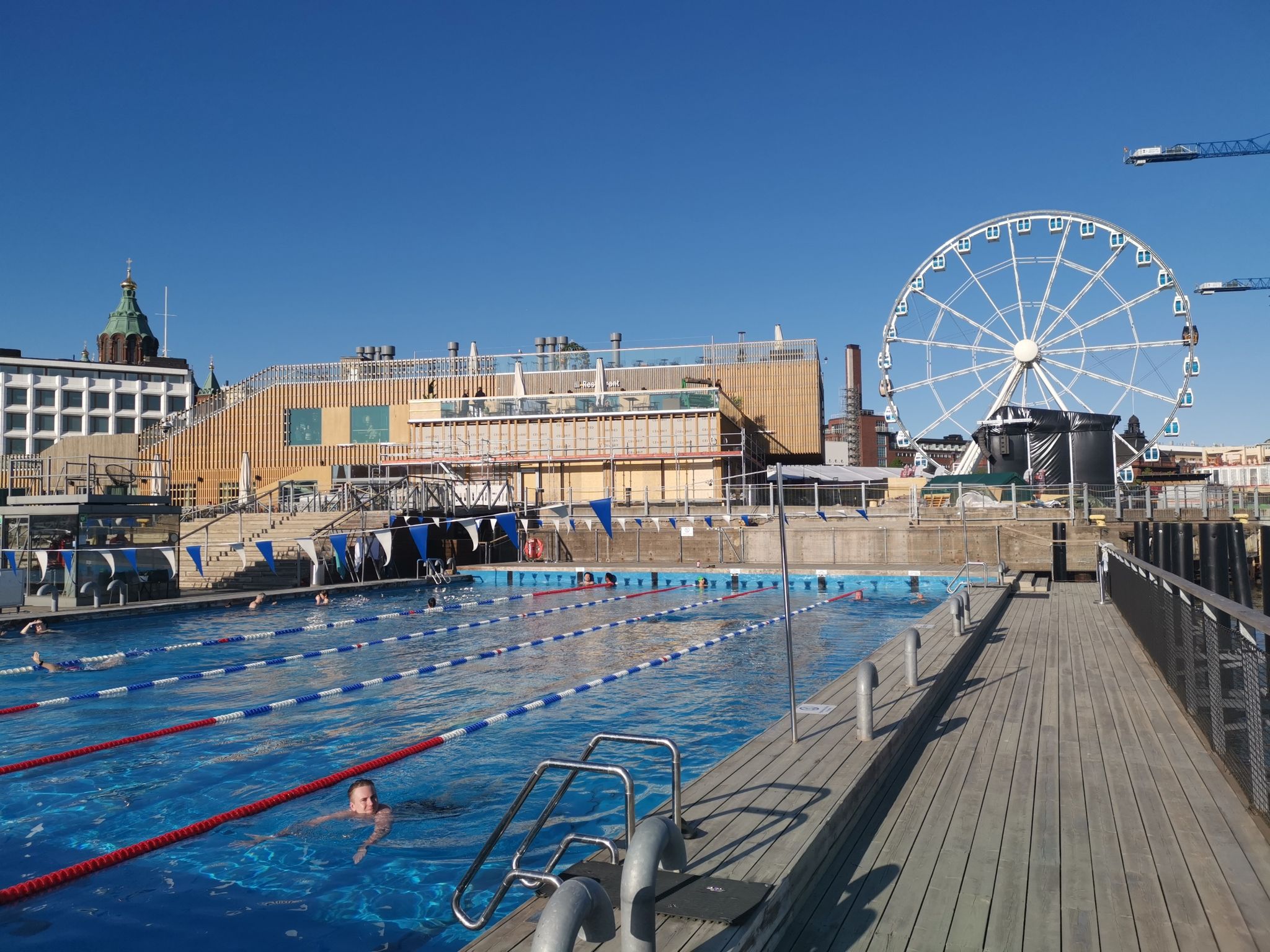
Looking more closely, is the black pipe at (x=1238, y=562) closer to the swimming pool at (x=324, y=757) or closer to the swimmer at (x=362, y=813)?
the swimming pool at (x=324, y=757)

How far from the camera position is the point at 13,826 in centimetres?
837

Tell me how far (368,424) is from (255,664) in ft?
134

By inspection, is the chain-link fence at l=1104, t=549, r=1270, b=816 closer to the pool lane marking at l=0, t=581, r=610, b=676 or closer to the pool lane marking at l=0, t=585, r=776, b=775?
the pool lane marking at l=0, t=585, r=776, b=775

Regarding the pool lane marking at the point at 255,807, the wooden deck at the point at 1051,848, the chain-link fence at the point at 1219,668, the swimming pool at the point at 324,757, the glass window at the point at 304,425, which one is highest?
the glass window at the point at 304,425

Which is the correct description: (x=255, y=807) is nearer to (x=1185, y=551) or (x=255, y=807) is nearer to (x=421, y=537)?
(x=1185, y=551)

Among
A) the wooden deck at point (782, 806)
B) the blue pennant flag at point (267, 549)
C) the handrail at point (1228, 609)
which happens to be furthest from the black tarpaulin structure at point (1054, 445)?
the wooden deck at point (782, 806)

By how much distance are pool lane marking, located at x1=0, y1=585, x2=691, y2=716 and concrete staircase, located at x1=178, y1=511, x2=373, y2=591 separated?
900 cm

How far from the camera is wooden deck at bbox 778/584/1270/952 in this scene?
431 cm

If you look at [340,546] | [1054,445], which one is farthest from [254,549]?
[1054,445]

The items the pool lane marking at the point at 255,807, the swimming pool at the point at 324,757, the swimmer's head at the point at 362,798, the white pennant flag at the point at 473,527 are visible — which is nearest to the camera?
the swimming pool at the point at 324,757

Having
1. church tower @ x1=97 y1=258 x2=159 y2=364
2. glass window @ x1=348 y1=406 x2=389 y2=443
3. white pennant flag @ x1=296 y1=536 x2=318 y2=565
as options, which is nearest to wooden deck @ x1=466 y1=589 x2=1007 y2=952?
white pennant flag @ x1=296 y1=536 x2=318 y2=565

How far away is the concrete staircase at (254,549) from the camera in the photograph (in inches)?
1123

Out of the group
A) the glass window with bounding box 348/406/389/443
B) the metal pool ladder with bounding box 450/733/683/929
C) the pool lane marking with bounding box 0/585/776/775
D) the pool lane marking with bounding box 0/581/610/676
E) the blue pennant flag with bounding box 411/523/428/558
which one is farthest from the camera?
the glass window with bounding box 348/406/389/443

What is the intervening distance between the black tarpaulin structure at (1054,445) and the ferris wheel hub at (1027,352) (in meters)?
3.70
